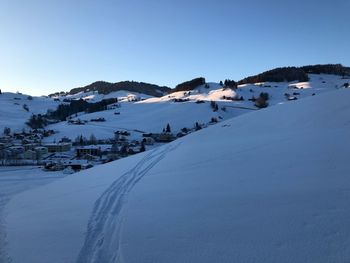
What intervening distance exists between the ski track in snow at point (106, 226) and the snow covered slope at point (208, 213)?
0.03m

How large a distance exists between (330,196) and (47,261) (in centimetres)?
710

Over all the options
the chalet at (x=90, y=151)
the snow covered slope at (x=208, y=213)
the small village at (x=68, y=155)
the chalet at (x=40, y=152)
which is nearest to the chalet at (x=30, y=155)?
the small village at (x=68, y=155)

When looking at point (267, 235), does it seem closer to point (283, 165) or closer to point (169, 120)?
point (283, 165)

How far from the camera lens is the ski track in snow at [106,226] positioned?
24.7 feet

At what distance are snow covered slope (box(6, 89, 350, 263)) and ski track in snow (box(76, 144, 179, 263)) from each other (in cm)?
3

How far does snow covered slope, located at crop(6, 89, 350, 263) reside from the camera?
699cm

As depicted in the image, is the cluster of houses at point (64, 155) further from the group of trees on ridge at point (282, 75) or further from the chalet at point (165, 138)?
the group of trees on ridge at point (282, 75)

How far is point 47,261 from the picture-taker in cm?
745

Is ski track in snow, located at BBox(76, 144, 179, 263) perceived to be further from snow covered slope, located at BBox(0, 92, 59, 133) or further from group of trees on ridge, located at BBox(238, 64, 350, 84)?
group of trees on ridge, located at BBox(238, 64, 350, 84)

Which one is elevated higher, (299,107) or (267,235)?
(299,107)

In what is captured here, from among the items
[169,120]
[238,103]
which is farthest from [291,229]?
[238,103]

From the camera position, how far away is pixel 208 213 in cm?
911

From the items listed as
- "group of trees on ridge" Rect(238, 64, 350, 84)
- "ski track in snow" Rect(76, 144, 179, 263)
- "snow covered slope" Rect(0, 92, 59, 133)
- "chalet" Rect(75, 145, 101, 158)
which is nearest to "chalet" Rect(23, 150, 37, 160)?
"chalet" Rect(75, 145, 101, 158)

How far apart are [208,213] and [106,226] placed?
2851 millimetres
